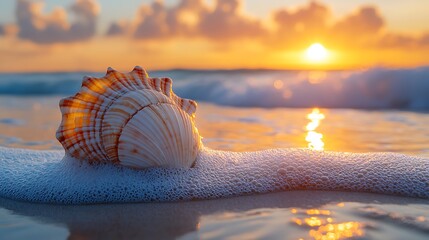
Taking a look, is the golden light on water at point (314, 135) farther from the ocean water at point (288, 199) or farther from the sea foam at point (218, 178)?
the sea foam at point (218, 178)

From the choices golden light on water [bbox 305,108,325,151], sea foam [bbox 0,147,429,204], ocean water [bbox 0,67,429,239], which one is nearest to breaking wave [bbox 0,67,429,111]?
ocean water [bbox 0,67,429,239]

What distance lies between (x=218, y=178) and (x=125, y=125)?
0.57 m

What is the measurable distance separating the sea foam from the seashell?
0.32 ft

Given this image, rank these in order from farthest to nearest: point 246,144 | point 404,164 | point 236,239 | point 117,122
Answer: point 246,144, point 404,164, point 117,122, point 236,239

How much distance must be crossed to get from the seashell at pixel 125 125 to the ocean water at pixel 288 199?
296mm

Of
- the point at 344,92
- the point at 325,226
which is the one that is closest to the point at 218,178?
the point at 325,226

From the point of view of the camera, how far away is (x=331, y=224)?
186 cm

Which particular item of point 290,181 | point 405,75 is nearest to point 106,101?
point 290,181

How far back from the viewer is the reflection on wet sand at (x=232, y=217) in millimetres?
1771

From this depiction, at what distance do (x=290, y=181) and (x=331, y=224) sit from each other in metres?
0.62

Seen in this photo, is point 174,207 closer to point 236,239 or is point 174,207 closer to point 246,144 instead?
point 236,239

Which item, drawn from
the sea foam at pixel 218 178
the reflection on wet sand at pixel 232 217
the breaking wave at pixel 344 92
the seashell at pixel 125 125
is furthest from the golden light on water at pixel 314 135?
the breaking wave at pixel 344 92

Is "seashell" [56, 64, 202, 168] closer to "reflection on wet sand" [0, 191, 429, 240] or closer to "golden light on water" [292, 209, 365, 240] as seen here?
"reflection on wet sand" [0, 191, 429, 240]

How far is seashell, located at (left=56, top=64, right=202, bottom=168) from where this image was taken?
7.65 feet
